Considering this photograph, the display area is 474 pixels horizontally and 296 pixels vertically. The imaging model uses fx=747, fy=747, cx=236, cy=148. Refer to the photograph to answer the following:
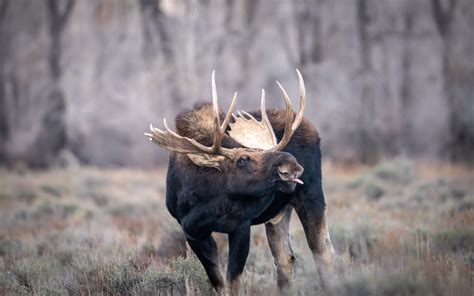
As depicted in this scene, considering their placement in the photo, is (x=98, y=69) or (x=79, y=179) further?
(x=98, y=69)

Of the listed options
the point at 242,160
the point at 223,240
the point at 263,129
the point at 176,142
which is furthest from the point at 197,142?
the point at 223,240

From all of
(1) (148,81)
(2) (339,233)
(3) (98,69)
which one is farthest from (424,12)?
(2) (339,233)

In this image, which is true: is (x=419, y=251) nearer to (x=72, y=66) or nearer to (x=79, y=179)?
(x=79, y=179)

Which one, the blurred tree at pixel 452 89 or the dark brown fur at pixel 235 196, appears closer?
the dark brown fur at pixel 235 196

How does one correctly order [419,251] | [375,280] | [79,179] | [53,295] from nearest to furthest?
[375,280] → [53,295] → [419,251] → [79,179]

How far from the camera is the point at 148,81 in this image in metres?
25.6

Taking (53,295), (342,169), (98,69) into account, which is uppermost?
(98,69)

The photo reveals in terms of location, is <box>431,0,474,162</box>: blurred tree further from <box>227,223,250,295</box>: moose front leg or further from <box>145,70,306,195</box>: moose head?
<box>227,223,250,295</box>: moose front leg

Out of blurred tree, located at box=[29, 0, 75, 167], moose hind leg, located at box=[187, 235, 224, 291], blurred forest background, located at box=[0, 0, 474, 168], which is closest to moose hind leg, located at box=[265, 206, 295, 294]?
moose hind leg, located at box=[187, 235, 224, 291]

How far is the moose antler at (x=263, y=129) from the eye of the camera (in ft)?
23.9

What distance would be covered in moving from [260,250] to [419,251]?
7.07 feet

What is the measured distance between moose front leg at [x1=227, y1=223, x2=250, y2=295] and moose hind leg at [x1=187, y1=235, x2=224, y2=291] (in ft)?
0.76

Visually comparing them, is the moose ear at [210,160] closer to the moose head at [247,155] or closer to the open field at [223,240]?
the moose head at [247,155]

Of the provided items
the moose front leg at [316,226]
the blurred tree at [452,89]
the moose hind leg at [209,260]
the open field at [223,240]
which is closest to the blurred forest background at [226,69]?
the blurred tree at [452,89]
